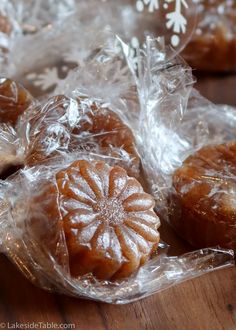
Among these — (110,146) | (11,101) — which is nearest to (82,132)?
(110,146)

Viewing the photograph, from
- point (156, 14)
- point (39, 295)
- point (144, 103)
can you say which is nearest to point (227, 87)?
point (156, 14)

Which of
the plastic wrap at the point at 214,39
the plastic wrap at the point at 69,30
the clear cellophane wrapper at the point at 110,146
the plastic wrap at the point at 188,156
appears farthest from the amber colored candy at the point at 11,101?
the plastic wrap at the point at 214,39

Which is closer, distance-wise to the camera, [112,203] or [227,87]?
[112,203]

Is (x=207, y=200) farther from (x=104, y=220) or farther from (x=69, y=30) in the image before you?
(x=69, y=30)

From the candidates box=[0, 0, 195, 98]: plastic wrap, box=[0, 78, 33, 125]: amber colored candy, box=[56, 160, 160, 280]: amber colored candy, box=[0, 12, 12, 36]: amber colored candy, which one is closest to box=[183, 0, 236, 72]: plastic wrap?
box=[0, 0, 195, 98]: plastic wrap

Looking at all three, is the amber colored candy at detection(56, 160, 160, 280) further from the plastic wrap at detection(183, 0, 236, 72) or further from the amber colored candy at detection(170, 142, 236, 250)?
the plastic wrap at detection(183, 0, 236, 72)

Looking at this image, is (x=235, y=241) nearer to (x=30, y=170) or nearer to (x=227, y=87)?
(x=30, y=170)
